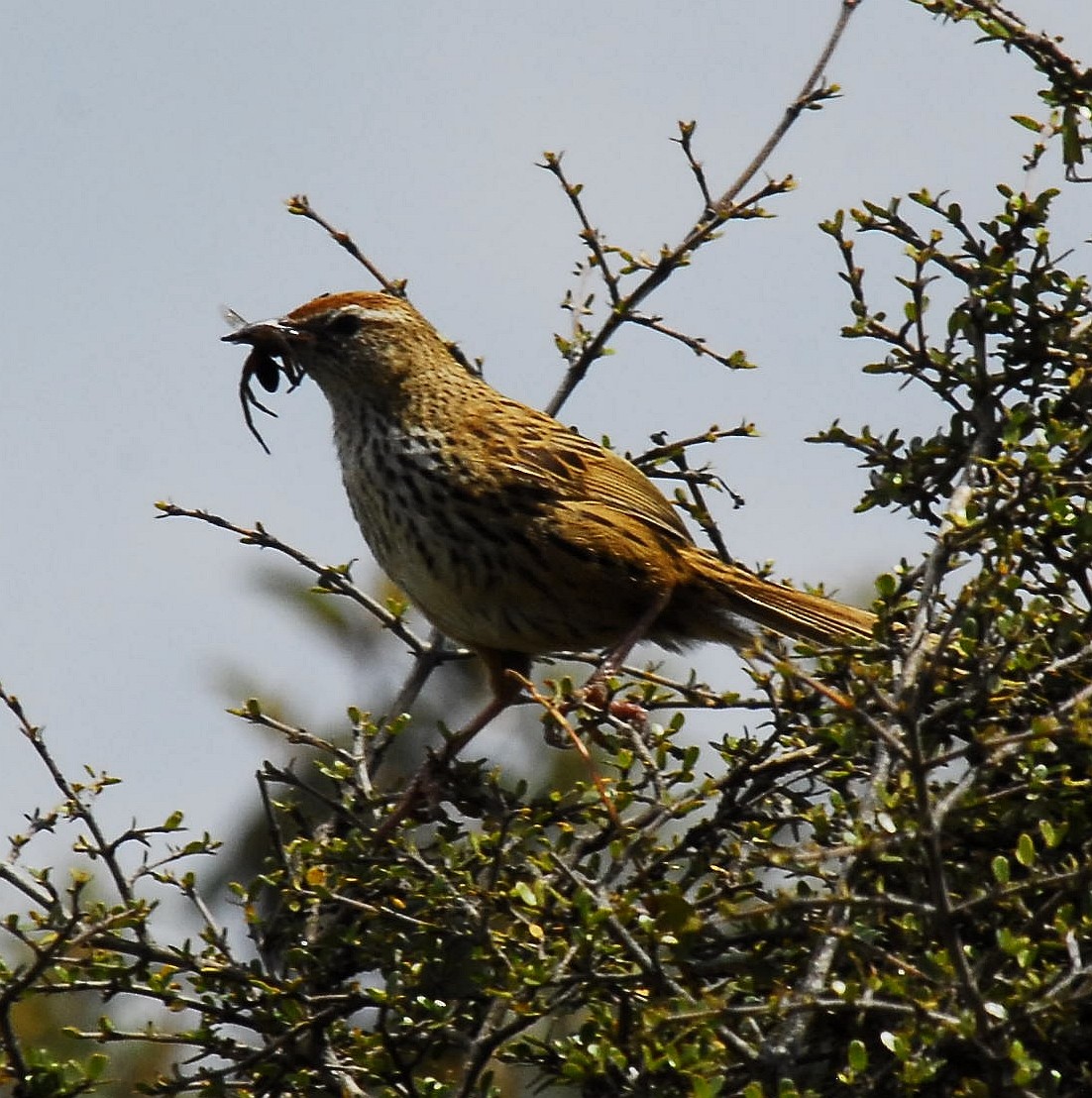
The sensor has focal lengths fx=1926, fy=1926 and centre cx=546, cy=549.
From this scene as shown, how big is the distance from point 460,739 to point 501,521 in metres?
0.84

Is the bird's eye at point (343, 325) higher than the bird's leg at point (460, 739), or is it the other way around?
the bird's eye at point (343, 325)

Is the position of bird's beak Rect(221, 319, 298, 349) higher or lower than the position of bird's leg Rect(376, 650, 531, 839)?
higher

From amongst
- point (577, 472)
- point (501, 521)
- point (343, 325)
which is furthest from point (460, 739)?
point (343, 325)

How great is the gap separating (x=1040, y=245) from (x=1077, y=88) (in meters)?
0.37

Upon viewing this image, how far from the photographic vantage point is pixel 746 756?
13.1ft

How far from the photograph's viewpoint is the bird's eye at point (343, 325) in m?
6.15

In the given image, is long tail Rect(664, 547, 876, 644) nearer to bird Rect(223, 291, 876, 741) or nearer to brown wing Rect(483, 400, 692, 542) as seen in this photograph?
bird Rect(223, 291, 876, 741)

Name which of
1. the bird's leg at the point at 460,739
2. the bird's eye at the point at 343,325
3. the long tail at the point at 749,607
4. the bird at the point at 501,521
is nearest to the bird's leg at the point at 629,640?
the bird at the point at 501,521

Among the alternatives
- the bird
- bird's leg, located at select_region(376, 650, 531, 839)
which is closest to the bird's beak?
the bird

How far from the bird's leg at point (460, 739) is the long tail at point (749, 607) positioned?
554 mm

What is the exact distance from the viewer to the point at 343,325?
6.16m

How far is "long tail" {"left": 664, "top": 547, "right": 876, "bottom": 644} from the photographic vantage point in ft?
18.6

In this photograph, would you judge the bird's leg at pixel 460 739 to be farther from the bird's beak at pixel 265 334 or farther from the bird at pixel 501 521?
the bird's beak at pixel 265 334

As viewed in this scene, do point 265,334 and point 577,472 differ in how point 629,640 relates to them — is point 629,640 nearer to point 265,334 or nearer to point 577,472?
point 577,472
